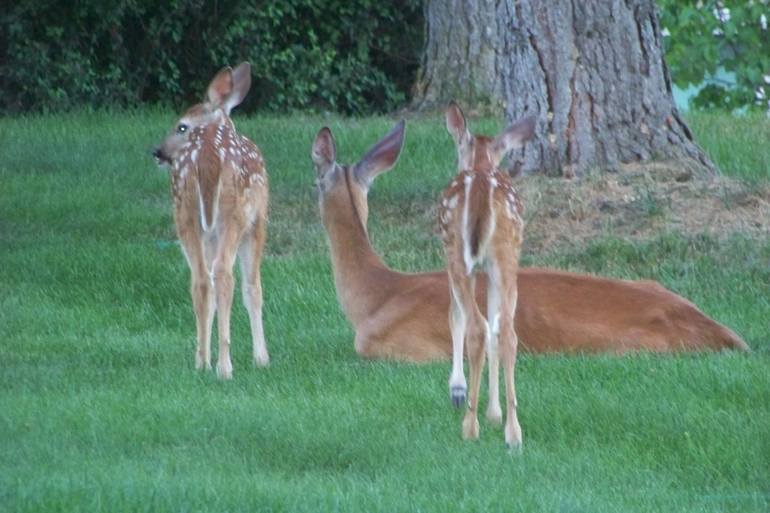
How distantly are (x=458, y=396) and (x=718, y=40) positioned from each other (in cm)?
1784

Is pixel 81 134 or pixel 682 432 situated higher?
pixel 81 134

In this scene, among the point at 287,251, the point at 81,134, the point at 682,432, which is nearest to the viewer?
the point at 682,432

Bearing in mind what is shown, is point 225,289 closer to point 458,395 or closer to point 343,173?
point 343,173

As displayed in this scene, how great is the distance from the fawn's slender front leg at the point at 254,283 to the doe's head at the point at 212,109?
115 centimetres

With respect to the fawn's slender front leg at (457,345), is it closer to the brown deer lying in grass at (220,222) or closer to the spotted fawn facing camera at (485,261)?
the spotted fawn facing camera at (485,261)

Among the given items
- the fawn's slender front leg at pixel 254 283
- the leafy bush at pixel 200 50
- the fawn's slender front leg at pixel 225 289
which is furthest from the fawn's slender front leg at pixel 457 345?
the leafy bush at pixel 200 50

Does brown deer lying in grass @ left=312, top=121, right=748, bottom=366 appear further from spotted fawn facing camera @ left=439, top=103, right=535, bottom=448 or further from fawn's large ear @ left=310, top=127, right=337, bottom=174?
spotted fawn facing camera @ left=439, top=103, right=535, bottom=448

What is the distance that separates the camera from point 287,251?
12.3 meters

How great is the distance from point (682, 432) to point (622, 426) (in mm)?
273

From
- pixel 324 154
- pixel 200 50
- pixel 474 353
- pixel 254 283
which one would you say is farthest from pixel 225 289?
pixel 200 50

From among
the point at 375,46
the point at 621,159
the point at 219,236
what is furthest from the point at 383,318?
the point at 375,46

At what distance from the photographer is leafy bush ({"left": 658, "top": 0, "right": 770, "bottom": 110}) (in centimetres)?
2331

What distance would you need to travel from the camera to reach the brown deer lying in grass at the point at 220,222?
8.56 m

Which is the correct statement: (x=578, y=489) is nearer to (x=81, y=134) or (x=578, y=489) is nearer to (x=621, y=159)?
(x=621, y=159)
